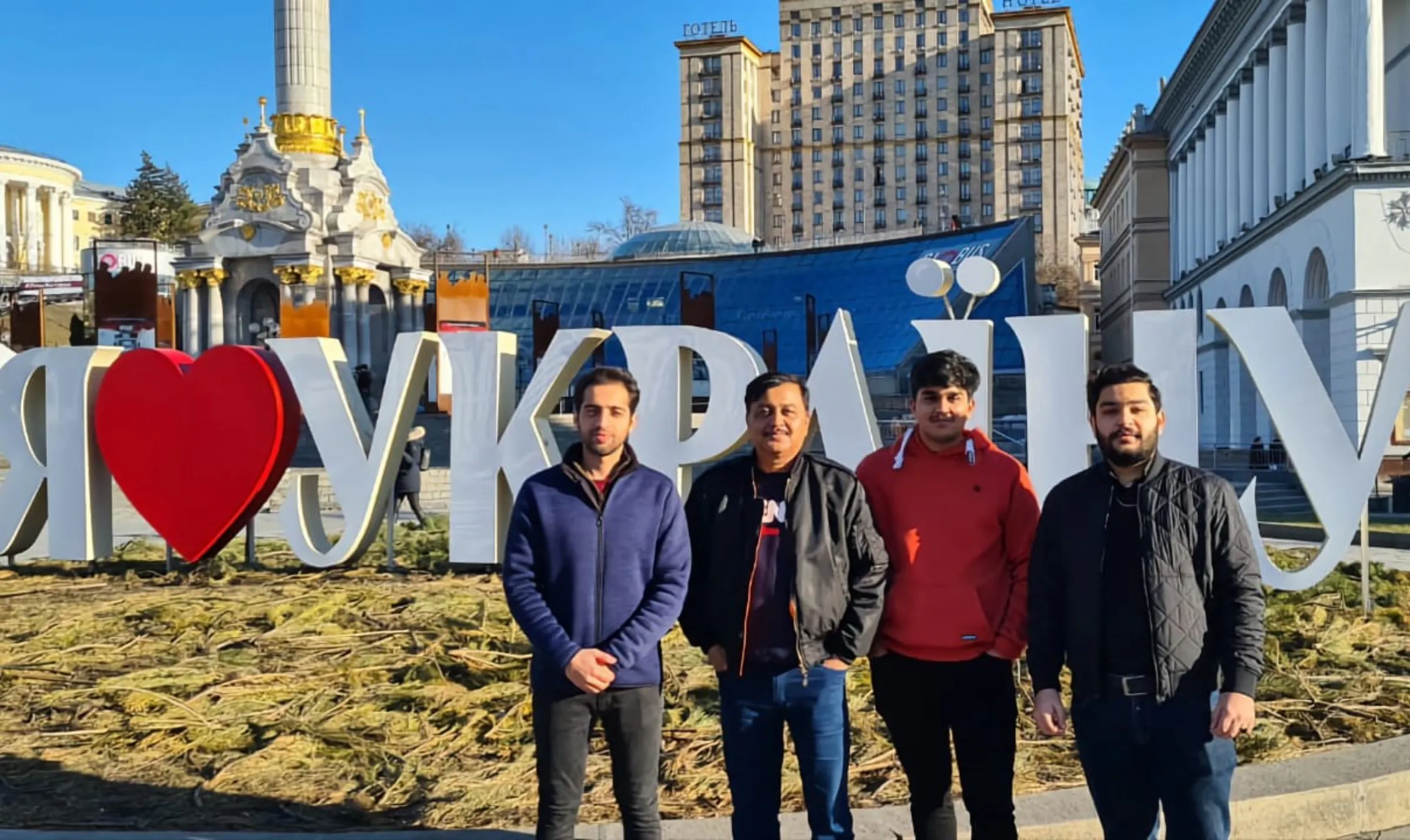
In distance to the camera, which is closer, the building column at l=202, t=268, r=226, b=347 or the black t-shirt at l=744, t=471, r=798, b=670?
the black t-shirt at l=744, t=471, r=798, b=670

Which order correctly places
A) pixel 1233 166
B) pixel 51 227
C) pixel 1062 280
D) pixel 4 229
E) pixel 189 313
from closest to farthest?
pixel 189 313, pixel 1233 166, pixel 4 229, pixel 51 227, pixel 1062 280

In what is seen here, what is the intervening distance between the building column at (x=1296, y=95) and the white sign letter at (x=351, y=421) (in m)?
32.2

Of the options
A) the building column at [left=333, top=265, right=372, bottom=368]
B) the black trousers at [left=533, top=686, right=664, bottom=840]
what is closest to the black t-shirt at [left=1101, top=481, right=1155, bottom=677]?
the black trousers at [left=533, top=686, right=664, bottom=840]

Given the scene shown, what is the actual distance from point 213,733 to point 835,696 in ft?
11.6

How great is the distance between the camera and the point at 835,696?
382cm

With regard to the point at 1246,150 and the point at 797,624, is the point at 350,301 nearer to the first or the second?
the point at 1246,150

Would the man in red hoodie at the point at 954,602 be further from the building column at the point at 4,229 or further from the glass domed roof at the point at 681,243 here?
the building column at the point at 4,229

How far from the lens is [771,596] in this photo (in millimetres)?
3805

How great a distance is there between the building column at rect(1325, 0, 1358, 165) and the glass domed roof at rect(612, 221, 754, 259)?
137 ft

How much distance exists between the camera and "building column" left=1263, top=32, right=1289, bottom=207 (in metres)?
37.5

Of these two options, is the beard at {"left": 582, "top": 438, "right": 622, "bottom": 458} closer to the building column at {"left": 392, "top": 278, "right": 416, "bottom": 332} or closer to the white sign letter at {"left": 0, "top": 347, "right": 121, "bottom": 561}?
the white sign letter at {"left": 0, "top": 347, "right": 121, "bottom": 561}

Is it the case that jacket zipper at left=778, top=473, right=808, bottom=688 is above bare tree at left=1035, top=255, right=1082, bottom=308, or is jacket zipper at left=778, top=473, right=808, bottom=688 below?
below

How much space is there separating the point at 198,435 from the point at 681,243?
6414 cm

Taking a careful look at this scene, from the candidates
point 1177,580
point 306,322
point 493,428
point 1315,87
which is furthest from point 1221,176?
point 1177,580
